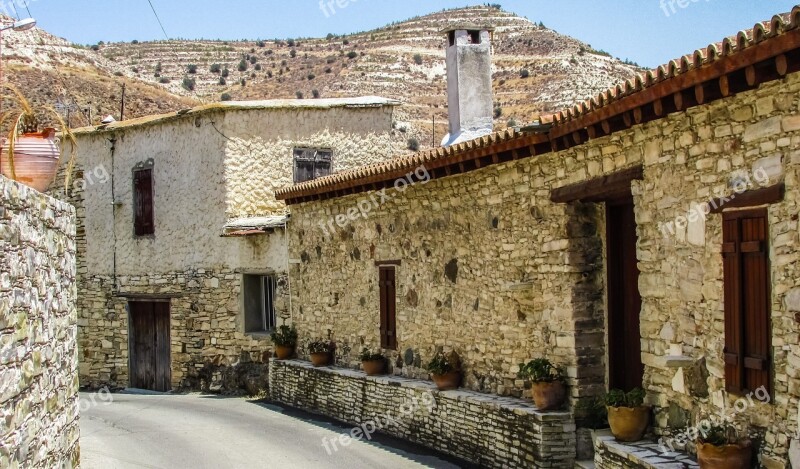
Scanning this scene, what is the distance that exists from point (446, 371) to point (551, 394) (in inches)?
99.0

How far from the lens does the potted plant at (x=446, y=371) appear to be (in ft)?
40.7

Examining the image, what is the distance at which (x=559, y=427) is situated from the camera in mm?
9984

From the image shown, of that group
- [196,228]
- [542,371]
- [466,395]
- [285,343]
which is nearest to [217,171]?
[196,228]

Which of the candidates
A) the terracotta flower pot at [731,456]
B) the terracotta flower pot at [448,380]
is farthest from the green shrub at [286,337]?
the terracotta flower pot at [731,456]

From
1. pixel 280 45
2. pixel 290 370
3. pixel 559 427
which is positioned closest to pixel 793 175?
pixel 559 427

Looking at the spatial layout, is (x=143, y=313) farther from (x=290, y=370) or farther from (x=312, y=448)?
(x=312, y=448)

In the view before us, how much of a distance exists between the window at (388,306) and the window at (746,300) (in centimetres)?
767

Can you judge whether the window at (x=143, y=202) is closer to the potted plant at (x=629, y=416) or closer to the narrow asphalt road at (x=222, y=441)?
the narrow asphalt road at (x=222, y=441)

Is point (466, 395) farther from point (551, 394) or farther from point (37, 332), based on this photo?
point (37, 332)

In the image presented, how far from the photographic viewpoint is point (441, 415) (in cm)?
1236

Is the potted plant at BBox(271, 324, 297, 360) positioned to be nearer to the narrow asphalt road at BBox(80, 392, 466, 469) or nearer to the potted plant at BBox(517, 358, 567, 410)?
the narrow asphalt road at BBox(80, 392, 466, 469)

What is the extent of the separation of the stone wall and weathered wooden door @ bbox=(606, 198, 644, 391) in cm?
78

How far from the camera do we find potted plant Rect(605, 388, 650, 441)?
8.59m

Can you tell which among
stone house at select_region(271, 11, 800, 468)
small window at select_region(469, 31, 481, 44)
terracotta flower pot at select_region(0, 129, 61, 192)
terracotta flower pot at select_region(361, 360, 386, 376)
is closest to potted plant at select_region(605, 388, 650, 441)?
stone house at select_region(271, 11, 800, 468)
